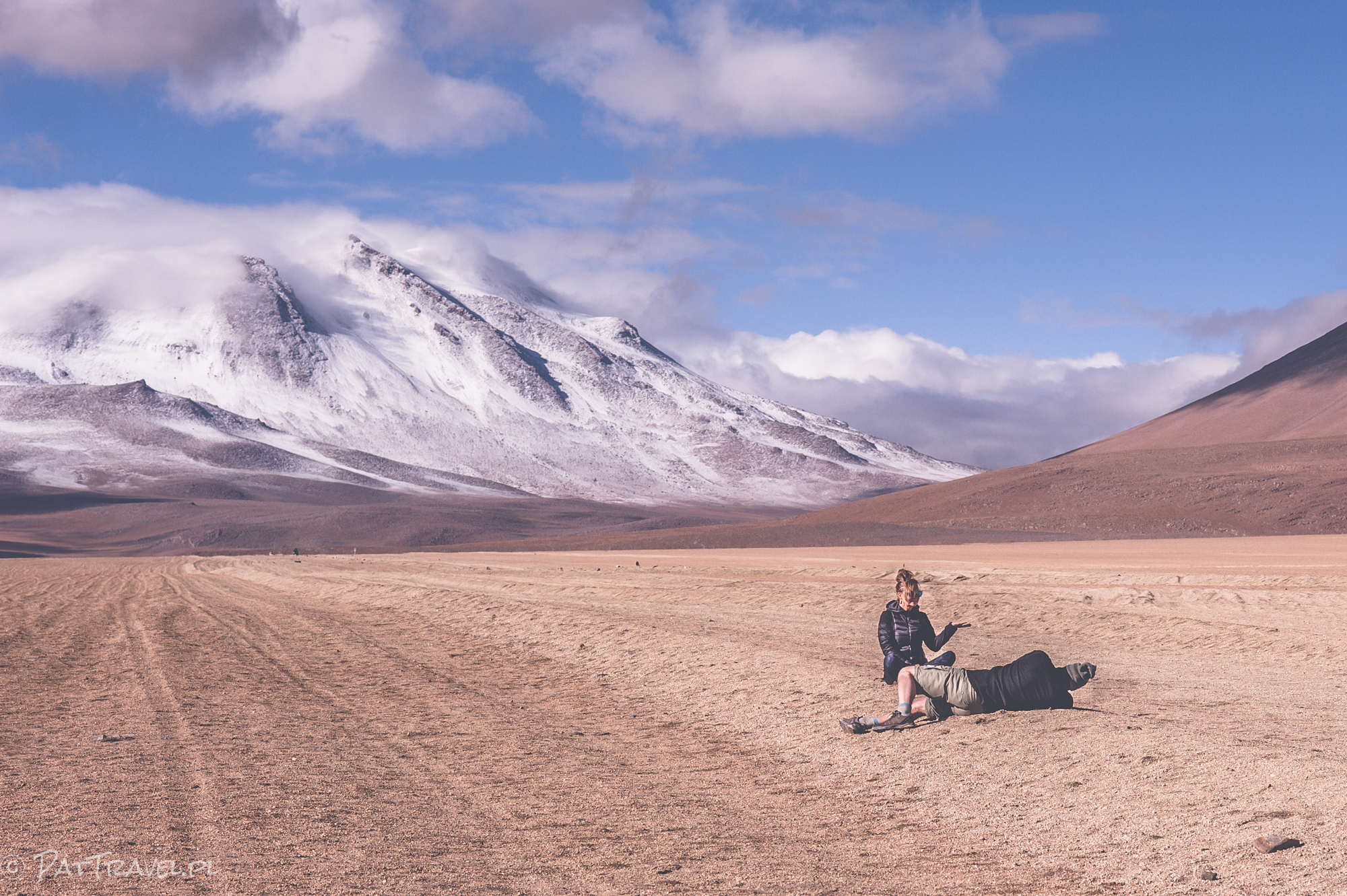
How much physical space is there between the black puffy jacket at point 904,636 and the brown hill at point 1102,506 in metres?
58.6

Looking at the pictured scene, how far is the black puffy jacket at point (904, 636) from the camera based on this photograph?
1127cm

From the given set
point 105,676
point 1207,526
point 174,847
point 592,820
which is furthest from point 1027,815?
point 1207,526

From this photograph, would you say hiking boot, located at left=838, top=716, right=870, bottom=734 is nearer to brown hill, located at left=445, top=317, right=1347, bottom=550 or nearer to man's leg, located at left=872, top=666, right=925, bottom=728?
man's leg, located at left=872, top=666, right=925, bottom=728

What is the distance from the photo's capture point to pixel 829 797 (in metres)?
9.05

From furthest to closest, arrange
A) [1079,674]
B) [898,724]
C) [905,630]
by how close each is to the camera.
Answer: [905,630] → [898,724] → [1079,674]

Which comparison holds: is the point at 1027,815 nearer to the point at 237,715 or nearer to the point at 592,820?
the point at 592,820

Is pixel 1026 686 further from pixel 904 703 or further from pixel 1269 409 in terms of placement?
pixel 1269 409

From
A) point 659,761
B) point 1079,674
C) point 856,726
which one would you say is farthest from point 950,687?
point 659,761

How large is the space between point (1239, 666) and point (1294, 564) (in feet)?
75.9

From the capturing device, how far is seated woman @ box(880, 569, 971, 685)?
1119cm

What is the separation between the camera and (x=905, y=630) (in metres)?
11.3

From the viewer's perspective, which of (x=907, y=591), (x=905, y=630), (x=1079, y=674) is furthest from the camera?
(x=905, y=630)

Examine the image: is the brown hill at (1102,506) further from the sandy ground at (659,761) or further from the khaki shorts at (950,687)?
the khaki shorts at (950,687)

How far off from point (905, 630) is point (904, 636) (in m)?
0.06
